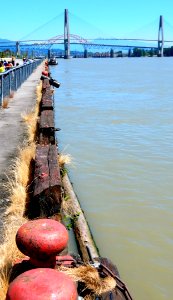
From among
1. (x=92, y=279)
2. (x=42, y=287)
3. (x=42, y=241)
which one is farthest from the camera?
(x=92, y=279)

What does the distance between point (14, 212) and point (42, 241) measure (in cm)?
202

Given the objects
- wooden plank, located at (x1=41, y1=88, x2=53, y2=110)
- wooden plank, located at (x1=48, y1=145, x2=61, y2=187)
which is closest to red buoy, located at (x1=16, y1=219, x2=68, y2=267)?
wooden plank, located at (x1=48, y1=145, x2=61, y2=187)

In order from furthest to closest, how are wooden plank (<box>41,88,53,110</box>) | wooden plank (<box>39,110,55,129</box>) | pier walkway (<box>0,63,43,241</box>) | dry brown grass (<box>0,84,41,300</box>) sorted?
wooden plank (<box>41,88,53,110</box>), wooden plank (<box>39,110,55,129</box>), pier walkway (<box>0,63,43,241</box>), dry brown grass (<box>0,84,41,300</box>)

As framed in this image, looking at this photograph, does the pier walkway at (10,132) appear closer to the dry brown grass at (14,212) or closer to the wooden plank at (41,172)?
the dry brown grass at (14,212)

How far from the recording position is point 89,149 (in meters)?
13.4

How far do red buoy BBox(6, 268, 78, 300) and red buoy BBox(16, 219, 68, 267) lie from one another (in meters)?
0.61

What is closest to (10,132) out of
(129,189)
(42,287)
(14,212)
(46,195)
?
(129,189)

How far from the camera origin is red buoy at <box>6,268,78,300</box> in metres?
3.02

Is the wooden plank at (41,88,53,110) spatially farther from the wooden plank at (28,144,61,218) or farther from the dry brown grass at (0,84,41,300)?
the wooden plank at (28,144,61,218)

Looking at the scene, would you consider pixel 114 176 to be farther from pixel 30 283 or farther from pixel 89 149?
pixel 30 283

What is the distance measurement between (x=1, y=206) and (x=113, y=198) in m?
3.27

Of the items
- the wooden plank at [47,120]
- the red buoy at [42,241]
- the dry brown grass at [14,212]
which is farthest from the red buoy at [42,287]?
the wooden plank at [47,120]

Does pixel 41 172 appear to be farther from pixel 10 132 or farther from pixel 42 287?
pixel 10 132

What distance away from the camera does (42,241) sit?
3.90 m
